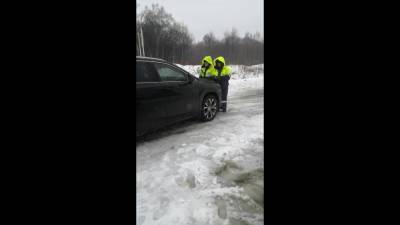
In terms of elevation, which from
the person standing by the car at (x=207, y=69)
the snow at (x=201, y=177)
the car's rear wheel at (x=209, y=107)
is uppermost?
the person standing by the car at (x=207, y=69)

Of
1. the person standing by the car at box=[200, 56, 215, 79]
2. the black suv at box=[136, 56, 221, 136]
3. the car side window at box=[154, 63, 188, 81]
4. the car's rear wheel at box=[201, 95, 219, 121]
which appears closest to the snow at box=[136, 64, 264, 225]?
the black suv at box=[136, 56, 221, 136]

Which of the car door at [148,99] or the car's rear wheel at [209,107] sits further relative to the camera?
the car's rear wheel at [209,107]

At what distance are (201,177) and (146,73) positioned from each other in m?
2.07

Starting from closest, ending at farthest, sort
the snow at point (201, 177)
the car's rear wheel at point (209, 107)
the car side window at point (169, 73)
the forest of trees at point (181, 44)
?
the snow at point (201, 177) → the car side window at point (169, 73) → the car's rear wheel at point (209, 107) → the forest of trees at point (181, 44)

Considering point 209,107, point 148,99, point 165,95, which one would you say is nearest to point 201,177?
point 148,99

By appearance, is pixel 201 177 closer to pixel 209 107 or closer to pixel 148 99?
pixel 148 99

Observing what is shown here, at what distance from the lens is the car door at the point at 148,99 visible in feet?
12.4


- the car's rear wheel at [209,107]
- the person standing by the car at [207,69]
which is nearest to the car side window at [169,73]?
the car's rear wheel at [209,107]

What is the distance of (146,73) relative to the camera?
4004 millimetres

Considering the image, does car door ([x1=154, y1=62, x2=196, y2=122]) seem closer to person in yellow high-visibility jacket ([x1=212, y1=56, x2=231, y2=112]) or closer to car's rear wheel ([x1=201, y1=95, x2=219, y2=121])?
car's rear wheel ([x1=201, y1=95, x2=219, y2=121])

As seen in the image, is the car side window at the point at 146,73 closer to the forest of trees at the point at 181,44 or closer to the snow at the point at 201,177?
the snow at the point at 201,177
